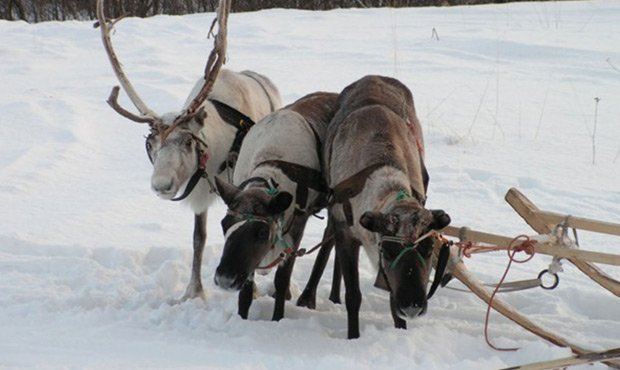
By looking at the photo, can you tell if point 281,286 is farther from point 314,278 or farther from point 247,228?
point 247,228

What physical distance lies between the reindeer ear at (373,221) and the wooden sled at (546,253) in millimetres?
548

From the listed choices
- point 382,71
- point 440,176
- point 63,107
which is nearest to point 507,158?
point 440,176

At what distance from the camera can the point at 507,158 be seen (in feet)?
28.1

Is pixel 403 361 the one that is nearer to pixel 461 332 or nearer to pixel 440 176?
pixel 461 332

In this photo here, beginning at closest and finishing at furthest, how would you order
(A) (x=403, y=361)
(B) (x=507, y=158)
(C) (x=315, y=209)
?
(A) (x=403, y=361) → (C) (x=315, y=209) → (B) (x=507, y=158)

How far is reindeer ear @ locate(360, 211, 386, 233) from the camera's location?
4.05 m

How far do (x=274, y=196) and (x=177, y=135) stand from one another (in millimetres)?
931

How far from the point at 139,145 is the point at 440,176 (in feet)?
10.8

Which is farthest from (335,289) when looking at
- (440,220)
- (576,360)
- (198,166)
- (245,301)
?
(576,360)

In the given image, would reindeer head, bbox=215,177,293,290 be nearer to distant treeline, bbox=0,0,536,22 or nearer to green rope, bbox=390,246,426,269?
green rope, bbox=390,246,426,269

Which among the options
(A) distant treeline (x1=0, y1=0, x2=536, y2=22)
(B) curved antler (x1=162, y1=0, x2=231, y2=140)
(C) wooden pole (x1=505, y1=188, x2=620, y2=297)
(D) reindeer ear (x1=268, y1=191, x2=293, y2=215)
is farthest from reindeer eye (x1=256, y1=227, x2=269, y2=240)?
(A) distant treeline (x1=0, y1=0, x2=536, y2=22)

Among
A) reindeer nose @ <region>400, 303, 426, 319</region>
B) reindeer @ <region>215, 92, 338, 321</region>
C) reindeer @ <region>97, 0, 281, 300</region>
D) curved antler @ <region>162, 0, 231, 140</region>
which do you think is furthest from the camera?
curved antler @ <region>162, 0, 231, 140</region>

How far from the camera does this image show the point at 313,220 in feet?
23.5

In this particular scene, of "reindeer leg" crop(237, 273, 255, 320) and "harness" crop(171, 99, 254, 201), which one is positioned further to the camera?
"harness" crop(171, 99, 254, 201)
